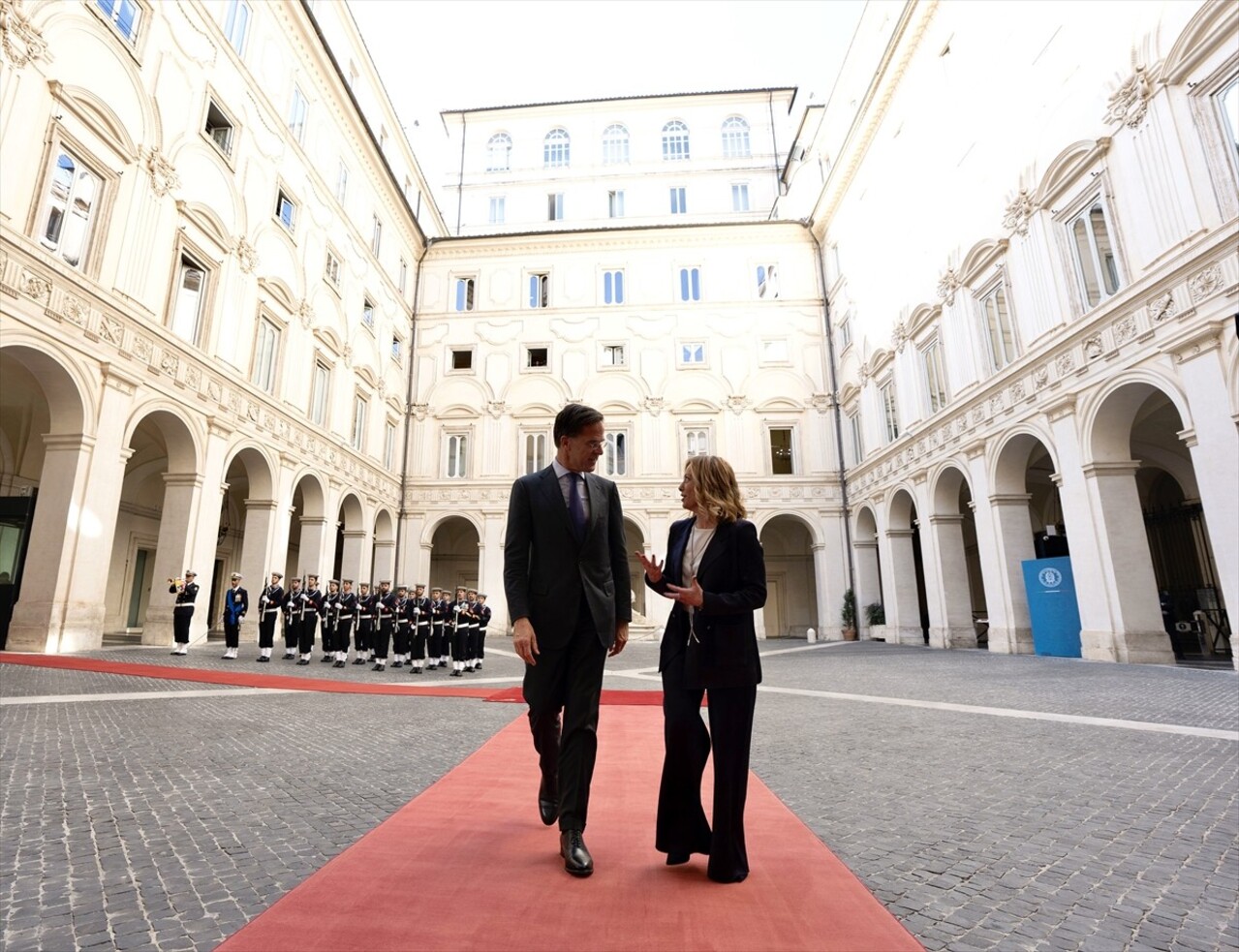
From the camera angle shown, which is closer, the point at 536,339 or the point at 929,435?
the point at 929,435

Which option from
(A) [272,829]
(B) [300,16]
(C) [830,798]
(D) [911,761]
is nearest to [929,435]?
(D) [911,761]

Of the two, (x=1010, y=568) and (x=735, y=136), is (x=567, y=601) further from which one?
(x=735, y=136)

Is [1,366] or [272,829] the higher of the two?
[1,366]

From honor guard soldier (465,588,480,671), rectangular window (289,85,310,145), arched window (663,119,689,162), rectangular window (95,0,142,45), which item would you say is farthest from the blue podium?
arched window (663,119,689,162)

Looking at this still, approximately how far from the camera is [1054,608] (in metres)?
13.8

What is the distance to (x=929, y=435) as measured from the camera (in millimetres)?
18953

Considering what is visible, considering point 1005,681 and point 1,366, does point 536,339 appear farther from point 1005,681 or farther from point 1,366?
point 1005,681

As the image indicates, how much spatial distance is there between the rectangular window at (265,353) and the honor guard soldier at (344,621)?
6.79 meters

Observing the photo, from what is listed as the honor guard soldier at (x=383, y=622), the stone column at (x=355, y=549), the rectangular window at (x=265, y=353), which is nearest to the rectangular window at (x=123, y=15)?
the rectangular window at (x=265, y=353)

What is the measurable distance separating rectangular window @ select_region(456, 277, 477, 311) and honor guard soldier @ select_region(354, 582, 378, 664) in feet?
59.7

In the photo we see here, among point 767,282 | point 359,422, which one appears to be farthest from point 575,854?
point 767,282

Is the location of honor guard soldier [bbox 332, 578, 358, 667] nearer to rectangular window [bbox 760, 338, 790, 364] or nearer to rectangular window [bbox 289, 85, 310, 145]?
rectangular window [bbox 289, 85, 310, 145]

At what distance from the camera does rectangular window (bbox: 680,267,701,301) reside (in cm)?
2892

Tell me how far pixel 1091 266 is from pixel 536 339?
20.5 m
